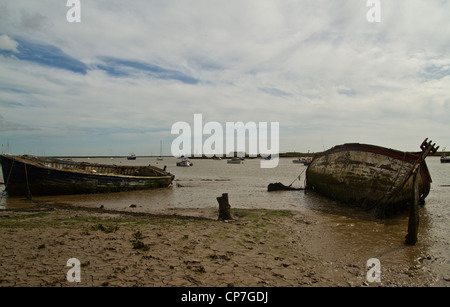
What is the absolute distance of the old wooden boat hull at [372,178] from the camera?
40.9 ft

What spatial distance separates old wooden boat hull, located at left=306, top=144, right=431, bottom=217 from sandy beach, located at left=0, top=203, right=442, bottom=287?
21.2 ft

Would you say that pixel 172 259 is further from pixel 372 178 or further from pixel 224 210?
pixel 372 178

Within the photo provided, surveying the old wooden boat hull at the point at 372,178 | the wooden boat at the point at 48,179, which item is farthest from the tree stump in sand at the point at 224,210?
the wooden boat at the point at 48,179

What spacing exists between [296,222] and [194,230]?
4696 mm

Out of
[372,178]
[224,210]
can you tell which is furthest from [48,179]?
[372,178]

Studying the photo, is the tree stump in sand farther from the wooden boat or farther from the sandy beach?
the wooden boat

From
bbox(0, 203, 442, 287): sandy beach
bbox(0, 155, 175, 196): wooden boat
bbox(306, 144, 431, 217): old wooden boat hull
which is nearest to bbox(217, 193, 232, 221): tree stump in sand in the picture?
bbox(0, 203, 442, 287): sandy beach

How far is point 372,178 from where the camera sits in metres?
13.9

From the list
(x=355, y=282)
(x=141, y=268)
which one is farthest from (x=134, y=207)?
(x=355, y=282)

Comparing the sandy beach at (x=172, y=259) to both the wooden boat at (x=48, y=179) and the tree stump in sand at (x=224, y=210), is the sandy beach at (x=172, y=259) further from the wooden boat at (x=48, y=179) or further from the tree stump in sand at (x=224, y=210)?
the wooden boat at (x=48, y=179)

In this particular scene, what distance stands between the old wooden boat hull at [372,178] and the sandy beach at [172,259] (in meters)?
6.47

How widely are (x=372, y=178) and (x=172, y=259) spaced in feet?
39.5

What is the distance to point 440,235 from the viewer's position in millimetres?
9477

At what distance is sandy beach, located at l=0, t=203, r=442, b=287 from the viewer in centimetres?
482
